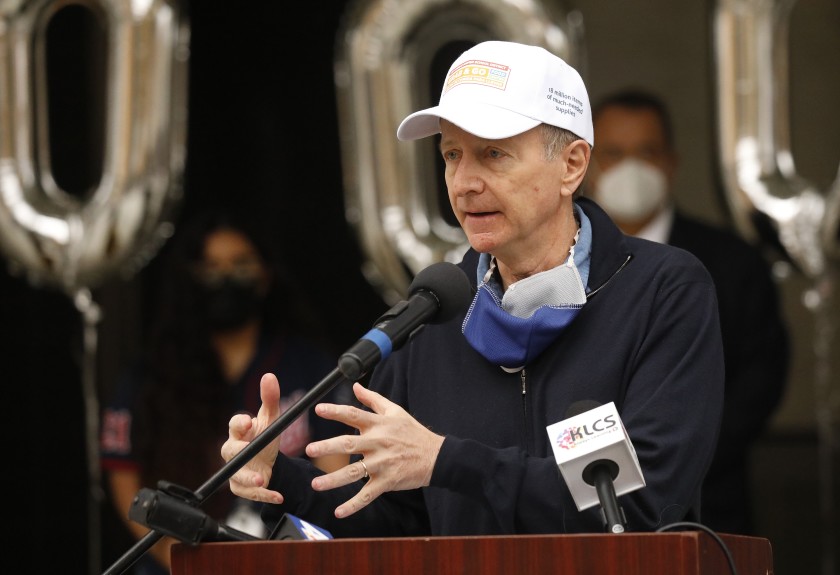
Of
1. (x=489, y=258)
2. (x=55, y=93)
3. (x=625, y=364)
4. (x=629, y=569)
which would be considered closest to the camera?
(x=629, y=569)

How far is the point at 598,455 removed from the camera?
73.5 inches

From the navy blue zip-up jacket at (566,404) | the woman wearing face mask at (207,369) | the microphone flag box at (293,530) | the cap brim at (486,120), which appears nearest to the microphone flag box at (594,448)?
the navy blue zip-up jacket at (566,404)

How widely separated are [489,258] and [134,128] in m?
1.74

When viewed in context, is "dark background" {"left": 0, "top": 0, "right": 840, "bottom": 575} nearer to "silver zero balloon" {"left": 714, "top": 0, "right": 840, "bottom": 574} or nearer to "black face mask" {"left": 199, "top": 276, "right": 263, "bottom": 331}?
"black face mask" {"left": 199, "top": 276, "right": 263, "bottom": 331}

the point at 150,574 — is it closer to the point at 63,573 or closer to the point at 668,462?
the point at 63,573

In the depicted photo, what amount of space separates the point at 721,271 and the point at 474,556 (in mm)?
2590

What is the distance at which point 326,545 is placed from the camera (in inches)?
70.8

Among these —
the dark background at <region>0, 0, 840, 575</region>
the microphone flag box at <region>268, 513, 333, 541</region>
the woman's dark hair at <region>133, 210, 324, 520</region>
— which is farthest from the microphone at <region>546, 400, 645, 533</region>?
the dark background at <region>0, 0, 840, 575</region>

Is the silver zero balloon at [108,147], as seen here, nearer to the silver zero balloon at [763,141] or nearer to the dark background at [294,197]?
the dark background at [294,197]

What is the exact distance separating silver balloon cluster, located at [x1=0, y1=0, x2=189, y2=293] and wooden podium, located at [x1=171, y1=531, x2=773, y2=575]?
7.24 feet

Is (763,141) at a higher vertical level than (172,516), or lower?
higher

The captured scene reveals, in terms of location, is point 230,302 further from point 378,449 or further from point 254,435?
point 378,449

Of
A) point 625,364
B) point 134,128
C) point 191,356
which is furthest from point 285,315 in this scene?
point 625,364

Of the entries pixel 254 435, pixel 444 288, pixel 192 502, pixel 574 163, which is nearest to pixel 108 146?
pixel 574 163
